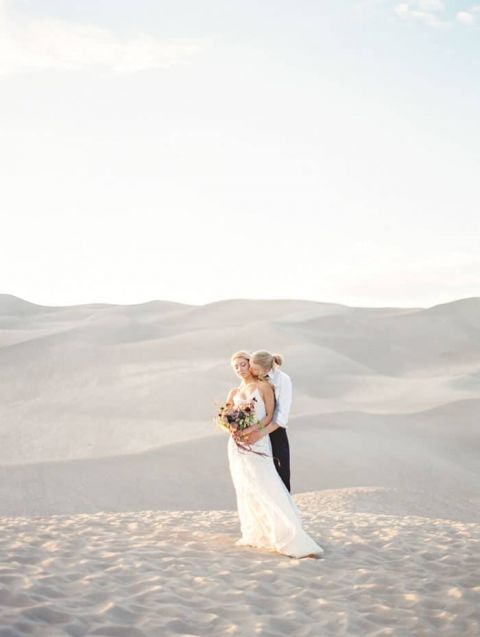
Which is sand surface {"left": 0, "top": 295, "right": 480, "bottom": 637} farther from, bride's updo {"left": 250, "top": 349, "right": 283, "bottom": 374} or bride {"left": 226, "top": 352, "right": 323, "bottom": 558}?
bride's updo {"left": 250, "top": 349, "right": 283, "bottom": 374}

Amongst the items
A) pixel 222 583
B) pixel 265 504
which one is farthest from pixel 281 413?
pixel 222 583

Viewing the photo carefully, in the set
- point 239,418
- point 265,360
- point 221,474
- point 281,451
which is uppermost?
point 265,360

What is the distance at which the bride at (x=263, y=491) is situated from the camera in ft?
25.3

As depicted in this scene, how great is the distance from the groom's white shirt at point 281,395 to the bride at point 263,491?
6 cm

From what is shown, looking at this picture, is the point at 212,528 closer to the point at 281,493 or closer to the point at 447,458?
the point at 281,493

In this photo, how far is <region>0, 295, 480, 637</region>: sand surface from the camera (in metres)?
6.26

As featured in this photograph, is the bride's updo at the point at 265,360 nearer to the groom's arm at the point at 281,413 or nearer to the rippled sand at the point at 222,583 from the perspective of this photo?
the groom's arm at the point at 281,413

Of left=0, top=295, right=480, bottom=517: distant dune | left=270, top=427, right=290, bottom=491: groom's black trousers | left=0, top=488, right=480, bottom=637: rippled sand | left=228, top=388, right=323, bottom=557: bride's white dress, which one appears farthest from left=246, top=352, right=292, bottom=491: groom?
left=0, top=295, right=480, bottom=517: distant dune

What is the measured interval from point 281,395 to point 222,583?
6.03 ft

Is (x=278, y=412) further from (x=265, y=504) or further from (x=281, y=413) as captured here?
(x=265, y=504)

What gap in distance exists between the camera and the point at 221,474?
55.3 feet

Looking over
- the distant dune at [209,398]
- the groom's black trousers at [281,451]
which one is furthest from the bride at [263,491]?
the distant dune at [209,398]

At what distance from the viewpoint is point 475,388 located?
25.8 m

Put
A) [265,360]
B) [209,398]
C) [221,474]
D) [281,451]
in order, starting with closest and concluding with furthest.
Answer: [265,360], [281,451], [221,474], [209,398]
